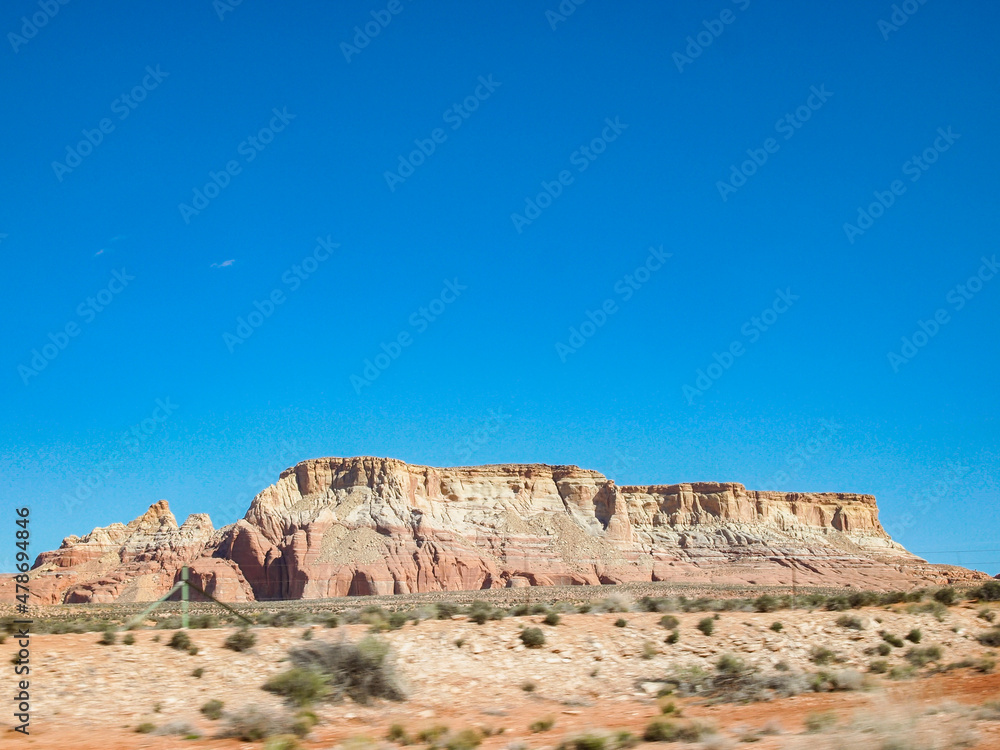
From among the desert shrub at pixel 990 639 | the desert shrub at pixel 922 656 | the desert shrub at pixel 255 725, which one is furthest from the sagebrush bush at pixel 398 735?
the desert shrub at pixel 990 639

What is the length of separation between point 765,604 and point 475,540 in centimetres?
7344

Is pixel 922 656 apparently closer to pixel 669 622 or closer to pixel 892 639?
pixel 892 639

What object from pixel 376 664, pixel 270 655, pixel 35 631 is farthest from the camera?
pixel 35 631

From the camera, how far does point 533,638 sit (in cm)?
1652

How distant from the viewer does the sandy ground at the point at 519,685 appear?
32.9 ft

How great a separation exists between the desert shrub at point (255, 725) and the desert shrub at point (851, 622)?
1415cm

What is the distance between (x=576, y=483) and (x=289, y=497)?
38397mm

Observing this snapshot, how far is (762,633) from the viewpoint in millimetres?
→ 18234

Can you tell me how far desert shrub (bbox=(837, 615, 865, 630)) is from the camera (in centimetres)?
1892

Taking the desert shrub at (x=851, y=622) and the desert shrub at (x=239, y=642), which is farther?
the desert shrub at (x=851, y=622)

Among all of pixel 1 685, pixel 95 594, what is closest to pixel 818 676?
pixel 1 685

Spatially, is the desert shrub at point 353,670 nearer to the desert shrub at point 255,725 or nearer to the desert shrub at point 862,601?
the desert shrub at point 255,725

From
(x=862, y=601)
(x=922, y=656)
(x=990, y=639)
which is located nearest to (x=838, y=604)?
(x=862, y=601)

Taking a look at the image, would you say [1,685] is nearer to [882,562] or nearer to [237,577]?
[237,577]
